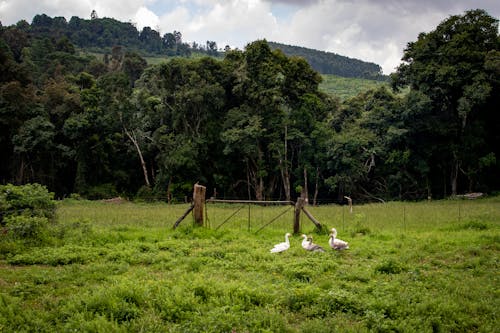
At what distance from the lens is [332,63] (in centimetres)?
15262

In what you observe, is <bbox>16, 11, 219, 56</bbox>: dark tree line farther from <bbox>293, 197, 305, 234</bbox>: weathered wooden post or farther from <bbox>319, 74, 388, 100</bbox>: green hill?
<bbox>293, 197, 305, 234</bbox>: weathered wooden post

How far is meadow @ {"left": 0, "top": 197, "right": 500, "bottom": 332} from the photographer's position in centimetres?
688

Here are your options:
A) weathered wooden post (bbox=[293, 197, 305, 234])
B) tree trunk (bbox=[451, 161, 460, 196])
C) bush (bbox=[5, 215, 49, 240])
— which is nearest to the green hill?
tree trunk (bbox=[451, 161, 460, 196])

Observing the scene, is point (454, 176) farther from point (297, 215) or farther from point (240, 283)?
point (240, 283)

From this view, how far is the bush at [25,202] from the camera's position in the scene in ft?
46.0

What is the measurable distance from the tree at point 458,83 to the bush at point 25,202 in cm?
2819

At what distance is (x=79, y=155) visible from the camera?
39.7 meters

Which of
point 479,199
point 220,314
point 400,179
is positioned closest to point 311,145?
point 400,179

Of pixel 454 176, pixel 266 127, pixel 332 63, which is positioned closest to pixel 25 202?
pixel 266 127

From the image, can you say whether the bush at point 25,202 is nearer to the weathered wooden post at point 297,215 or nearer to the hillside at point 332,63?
the weathered wooden post at point 297,215

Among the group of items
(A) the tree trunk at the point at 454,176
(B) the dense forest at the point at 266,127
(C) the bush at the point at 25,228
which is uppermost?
(B) the dense forest at the point at 266,127

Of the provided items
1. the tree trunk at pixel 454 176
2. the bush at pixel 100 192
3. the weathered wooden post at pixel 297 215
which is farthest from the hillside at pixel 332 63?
the weathered wooden post at pixel 297 215

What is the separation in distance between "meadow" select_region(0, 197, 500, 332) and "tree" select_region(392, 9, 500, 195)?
19418 millimetres

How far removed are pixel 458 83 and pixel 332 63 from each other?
127 meters
